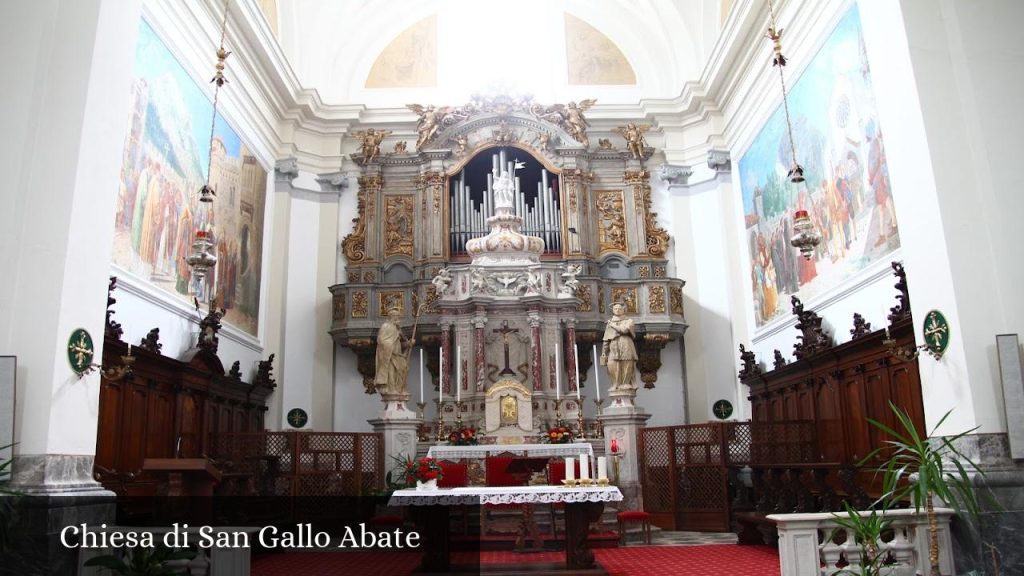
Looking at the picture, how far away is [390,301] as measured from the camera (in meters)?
16.1

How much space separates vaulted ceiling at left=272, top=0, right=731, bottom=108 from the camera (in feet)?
60.1

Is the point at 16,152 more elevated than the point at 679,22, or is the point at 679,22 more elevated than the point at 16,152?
the point at 679,22

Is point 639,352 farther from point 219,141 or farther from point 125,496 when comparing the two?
point 125,496

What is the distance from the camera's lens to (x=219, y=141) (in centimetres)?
1374

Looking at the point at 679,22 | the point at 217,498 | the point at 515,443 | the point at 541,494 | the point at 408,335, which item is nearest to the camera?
the point at 541,494

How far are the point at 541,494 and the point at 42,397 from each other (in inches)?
175

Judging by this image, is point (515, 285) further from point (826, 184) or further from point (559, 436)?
point (826, 184)

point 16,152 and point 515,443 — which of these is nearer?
point 16,152

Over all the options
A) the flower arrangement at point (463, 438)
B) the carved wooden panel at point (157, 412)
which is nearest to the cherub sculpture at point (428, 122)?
the carved wooden panel at point (157, 412)

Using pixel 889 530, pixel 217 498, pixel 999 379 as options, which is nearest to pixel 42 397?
pixel 217 498

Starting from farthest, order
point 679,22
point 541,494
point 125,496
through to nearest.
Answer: point 679,22, point 125,496, point 541,494

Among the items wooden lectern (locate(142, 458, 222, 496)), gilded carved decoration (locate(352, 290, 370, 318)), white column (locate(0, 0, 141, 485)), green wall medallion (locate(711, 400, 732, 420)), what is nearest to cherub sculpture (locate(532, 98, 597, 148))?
gilded carved decoration (locate(352, 290, 370, 318))

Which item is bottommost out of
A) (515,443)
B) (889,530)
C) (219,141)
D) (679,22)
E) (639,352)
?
Answer: (889,530)

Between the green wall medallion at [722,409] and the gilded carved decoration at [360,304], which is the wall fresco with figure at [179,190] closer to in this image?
the gilded carved decoration at [360,304]
